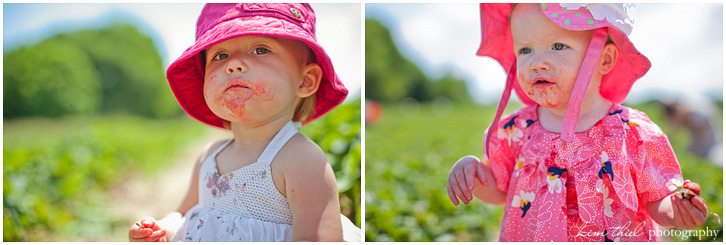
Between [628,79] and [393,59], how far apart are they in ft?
89.5

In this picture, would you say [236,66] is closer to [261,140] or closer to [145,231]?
[261,140]

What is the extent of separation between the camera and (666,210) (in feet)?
5.38

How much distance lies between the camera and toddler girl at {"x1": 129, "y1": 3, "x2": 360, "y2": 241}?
1779mm

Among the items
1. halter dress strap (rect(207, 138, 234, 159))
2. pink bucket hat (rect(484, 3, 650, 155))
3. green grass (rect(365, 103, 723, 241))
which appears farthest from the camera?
green grass (rect(365, 103, 723, 241))

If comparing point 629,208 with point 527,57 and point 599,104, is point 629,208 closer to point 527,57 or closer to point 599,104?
point 599,104

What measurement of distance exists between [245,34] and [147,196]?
458cm

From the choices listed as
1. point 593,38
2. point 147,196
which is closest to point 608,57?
point 593,38

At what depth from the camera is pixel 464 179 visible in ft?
6.08

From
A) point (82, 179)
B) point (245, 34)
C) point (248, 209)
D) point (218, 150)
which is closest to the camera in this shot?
point (245, 34)

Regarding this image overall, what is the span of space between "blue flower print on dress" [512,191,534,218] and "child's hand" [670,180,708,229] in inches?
17.2

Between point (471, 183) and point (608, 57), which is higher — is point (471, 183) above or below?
below

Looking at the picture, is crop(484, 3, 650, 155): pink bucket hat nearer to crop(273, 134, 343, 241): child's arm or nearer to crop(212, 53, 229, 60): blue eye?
crop(273, 134, 343, 241): child's arm

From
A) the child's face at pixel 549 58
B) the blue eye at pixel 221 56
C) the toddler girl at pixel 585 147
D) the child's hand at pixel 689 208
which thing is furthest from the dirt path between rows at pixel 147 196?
the child's hand at pixel 689 208

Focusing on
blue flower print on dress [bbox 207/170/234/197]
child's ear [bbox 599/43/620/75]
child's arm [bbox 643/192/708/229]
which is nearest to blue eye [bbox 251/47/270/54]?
blue flower print on dress [bbox 207/170/234/197]
